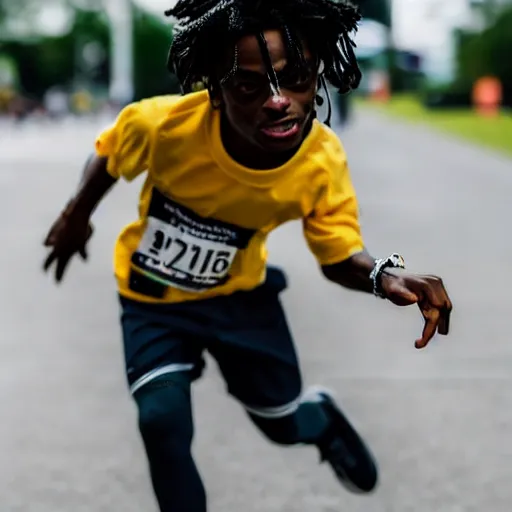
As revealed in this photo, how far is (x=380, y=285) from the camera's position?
10.8 feet

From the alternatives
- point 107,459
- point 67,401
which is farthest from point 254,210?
point 67,401

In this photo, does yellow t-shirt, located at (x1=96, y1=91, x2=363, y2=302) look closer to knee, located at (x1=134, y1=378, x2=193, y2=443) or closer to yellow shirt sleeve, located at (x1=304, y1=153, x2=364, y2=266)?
yellow shirt sleeve, located at (x1=304, y1=153, x2=364, y2=266)

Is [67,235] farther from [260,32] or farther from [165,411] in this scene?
[260,32]

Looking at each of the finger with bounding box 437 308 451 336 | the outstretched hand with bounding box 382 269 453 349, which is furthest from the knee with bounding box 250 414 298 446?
the finger with bounding box 437 308 451 336

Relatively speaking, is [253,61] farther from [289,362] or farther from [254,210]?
[289,362]

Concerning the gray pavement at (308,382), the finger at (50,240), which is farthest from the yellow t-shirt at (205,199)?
the gray pavement at (308,382)

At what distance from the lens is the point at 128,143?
3.65 meters

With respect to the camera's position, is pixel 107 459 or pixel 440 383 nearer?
pixel 107 459

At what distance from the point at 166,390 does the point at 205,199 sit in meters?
0.51

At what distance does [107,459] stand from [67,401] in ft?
2.75

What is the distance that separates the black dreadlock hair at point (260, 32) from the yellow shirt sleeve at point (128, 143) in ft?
0.53

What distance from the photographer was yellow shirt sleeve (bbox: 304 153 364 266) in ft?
11.8

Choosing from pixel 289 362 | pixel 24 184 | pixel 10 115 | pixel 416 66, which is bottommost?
pixel 416 66

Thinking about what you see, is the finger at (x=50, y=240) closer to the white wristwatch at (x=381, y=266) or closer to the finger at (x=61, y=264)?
the finger at (x=61, y=264)
